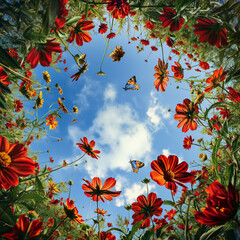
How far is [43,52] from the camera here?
30 cm

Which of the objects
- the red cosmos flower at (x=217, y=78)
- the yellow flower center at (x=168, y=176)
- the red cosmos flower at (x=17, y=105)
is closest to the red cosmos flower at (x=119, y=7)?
the red cosmos flower at (x=217, y=78)

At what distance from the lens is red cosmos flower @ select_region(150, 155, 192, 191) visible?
1.24 feet

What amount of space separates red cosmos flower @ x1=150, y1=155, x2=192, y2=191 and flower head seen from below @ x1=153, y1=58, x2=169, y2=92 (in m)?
0.37

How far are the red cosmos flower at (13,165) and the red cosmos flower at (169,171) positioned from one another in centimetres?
26

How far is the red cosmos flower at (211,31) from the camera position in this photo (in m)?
0.39

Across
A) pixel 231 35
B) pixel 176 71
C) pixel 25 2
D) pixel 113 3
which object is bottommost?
pixel 25 2

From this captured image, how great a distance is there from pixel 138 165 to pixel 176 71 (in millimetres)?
629

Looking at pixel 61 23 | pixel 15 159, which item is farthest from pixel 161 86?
pixel 15 159

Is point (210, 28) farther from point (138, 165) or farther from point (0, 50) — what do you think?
point (138, 165)

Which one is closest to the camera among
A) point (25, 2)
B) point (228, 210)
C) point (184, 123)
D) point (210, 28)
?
point (228, 210)

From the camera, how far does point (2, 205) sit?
30cm

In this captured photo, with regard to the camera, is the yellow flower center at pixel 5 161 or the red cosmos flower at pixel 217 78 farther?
the red cosmos flower at pixel 217 78

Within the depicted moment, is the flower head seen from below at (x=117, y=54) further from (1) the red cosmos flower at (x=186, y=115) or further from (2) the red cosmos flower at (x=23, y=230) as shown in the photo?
(2) the red cosmos flower at (x=23, y=230)

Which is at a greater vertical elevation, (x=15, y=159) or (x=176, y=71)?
(x=176, y=71)
